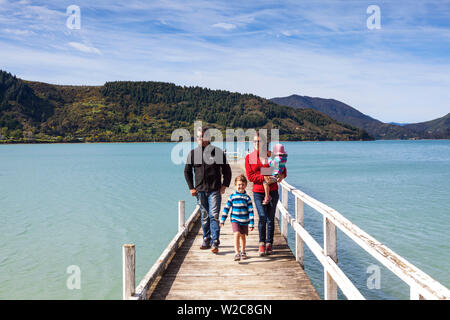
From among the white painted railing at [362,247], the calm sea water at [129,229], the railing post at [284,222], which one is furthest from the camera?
the calm sea water at [129,229]

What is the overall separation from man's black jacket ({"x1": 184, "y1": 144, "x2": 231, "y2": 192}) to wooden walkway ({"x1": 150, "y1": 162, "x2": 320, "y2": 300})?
130cm

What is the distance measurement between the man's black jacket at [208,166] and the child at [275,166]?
663mm

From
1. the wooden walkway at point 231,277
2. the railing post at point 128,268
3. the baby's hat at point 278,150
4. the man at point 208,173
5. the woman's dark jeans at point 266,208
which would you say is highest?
the baby's hat at point 278,150

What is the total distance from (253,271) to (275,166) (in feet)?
5.62

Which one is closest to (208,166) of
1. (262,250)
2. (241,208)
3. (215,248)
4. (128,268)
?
(241,208)

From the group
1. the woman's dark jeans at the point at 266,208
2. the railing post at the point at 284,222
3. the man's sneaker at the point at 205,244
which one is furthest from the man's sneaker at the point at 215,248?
the railing post at the point at 284,222

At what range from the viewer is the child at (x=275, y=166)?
5887 millimetres

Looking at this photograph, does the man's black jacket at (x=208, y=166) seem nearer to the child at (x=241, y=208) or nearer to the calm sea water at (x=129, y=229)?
the child at (x=241, y=208)

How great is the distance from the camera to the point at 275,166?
5934 millimetres

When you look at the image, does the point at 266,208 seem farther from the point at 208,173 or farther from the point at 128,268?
the point at 128,268

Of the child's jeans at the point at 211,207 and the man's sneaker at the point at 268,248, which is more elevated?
the child's jeans at the point at 211,207

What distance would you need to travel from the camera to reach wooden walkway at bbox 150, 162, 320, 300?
195 inches

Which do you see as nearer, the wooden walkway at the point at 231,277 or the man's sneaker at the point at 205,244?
the wooden walkway at the point at 231,277

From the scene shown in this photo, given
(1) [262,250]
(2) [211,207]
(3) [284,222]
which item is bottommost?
(1) [262,250]
